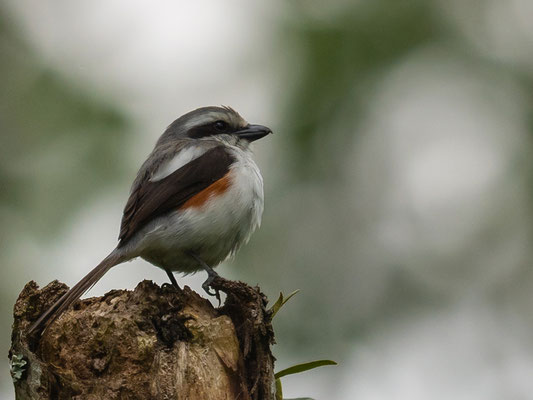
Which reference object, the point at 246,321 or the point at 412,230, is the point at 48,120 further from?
the point at 246,321

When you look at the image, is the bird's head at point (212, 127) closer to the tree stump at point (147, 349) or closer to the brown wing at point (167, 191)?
the brown wing at point (167, 191)

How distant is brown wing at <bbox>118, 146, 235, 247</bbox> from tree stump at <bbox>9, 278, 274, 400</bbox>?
1348 millimetres

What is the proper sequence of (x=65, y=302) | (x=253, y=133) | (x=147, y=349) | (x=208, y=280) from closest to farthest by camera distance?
(x=147, y=349) → (x=65, y=302) → (x=208, y=280) → (x=253, y=133)

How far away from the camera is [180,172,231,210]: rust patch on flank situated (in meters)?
6.37

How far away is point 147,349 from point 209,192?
209 centimetres

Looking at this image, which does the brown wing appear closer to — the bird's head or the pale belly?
the pale belly

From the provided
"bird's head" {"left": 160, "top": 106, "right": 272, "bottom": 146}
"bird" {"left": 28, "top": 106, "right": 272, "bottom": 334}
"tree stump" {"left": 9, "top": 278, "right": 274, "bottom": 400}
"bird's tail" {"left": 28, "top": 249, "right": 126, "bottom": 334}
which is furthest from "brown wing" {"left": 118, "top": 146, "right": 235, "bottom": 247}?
"tree stump" {"left": 9, "top": 278, "right": 274, "bottom": 400}

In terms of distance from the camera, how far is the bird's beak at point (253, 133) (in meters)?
7.77

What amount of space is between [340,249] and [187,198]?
518 centimetres

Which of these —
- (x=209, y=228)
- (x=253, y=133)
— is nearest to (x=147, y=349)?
(x=209, y=228)

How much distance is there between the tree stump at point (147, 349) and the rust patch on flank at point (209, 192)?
1447 millimetres

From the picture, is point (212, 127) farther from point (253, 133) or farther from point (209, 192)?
point (209, 192)

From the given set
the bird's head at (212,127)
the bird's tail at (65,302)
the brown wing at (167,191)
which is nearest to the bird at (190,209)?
the brown wing at (167,191)

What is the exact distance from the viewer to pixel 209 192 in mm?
6473
